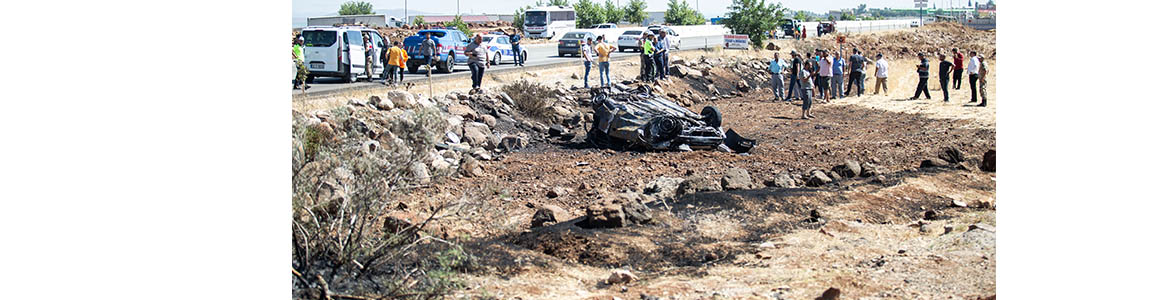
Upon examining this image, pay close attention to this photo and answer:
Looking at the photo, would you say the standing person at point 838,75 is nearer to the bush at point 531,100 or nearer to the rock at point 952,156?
the bush at point 531,100

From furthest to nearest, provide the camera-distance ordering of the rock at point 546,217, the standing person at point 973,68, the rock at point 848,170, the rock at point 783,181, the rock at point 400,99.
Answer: the standing person at point 973,68 → the rock at point 400,99 → the rock at point 848,170 → the rock at point 783,181 → the rock at point 546,217

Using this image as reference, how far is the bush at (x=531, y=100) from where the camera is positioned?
1844 cm

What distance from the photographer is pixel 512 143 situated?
1558cm

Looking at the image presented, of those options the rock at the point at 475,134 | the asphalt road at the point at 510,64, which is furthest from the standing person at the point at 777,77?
the rock at the point at 475,134

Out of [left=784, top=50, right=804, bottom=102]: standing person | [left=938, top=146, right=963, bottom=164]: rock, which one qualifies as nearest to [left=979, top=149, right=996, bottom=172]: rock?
[left=938, top=146, right=963, bottom=164]: rock

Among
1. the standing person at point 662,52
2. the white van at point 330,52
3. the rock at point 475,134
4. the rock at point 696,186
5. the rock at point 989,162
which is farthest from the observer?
the standing person at point 662,52

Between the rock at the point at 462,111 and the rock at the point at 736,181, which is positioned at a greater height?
the rock at the point at 462,111

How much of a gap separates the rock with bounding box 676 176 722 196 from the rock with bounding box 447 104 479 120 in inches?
223

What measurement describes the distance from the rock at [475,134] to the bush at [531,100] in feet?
8.64

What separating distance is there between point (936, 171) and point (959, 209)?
114 inches

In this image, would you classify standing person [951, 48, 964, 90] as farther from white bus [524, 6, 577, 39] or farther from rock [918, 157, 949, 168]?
white bus [524, 6, 577, 39]

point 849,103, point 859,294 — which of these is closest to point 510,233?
point 859,294

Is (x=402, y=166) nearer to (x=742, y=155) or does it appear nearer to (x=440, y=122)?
(x=440, y=122)

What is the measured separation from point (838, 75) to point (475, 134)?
1180 cm
